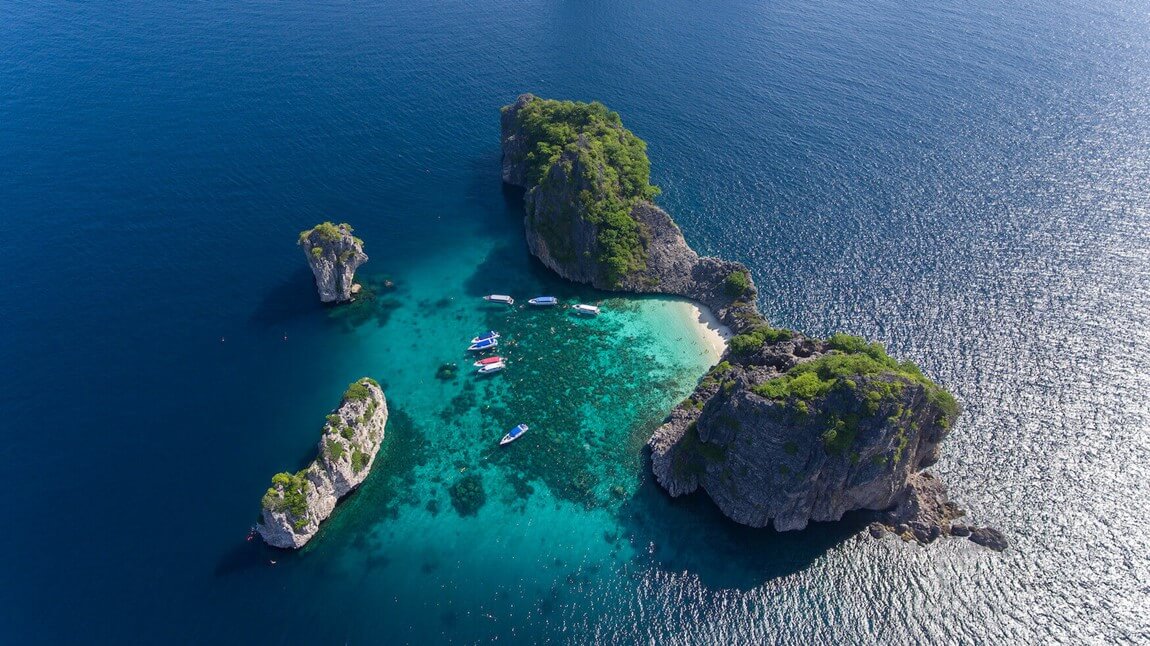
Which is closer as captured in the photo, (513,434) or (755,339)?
(513,434)

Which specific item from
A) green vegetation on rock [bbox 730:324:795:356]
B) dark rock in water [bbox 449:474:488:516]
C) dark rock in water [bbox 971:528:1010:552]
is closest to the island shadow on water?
dark rock in water [bbox 971:528:1010:552]

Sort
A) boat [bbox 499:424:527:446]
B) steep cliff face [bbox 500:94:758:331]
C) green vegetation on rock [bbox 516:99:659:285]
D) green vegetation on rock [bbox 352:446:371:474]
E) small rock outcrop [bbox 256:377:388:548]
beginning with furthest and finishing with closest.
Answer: green vegetation on rock [bbox 516:99:659:285] < steep cliff face [bbox 500:94:758:331] < boat [bbox 499:424:527:446] < green vegetation on rock [bbox 352:446:371:474] < small rock outcrop [bbox 256:377:388:548]

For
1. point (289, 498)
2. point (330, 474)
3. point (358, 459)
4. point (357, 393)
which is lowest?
point (358, 459)

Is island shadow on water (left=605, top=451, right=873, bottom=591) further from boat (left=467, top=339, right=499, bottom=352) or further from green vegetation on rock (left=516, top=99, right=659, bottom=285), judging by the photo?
green vegetation on rock (left=516, top=99, right=659, bottom=285)

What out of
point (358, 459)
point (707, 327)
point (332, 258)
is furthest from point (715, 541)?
point (332, 258)

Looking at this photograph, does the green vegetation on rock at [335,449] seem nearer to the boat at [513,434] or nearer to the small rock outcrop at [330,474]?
the small rock outcrop at [330,474]

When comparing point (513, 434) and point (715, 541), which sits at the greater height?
point (715, 541)

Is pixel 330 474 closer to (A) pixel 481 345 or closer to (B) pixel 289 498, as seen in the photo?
(B) pixel 289 498
